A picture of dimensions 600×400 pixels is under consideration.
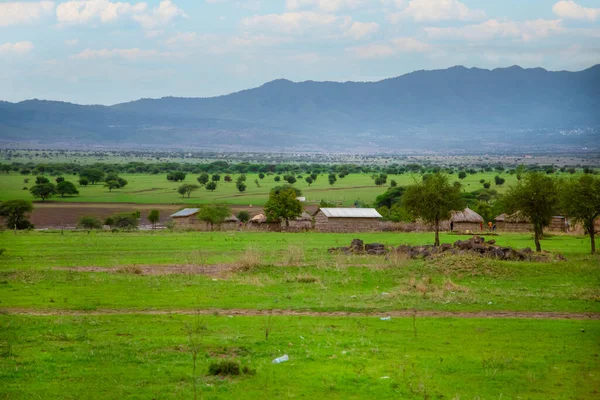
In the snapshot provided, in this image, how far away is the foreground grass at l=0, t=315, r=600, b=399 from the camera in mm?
13914

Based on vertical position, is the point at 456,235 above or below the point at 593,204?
below

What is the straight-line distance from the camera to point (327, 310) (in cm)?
2275

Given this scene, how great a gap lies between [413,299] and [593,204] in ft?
78.0

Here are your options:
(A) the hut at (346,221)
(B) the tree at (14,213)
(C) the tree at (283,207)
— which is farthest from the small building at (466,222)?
(B) the tree at (14,213)

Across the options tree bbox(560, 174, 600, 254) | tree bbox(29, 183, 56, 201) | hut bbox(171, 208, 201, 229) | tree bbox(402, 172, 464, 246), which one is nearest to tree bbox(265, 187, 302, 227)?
hut bbox(171, 208, 201, 229)

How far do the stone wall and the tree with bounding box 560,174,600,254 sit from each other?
27666 mm

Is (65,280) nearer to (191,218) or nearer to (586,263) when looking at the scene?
(586,263)

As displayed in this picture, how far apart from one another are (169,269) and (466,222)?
44757 mm

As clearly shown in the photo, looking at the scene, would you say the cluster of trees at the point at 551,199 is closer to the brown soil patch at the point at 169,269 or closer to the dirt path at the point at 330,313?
the brown soil patch at the point at 169,269

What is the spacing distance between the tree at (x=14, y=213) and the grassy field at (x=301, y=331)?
126ft

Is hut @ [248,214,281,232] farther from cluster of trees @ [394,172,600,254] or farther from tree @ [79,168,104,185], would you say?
tree @ [79,168,104,185]

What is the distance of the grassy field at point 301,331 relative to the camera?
14227 millimetres

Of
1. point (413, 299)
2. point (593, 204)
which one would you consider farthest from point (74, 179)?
point (413, 299)

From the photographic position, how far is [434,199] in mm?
49125
